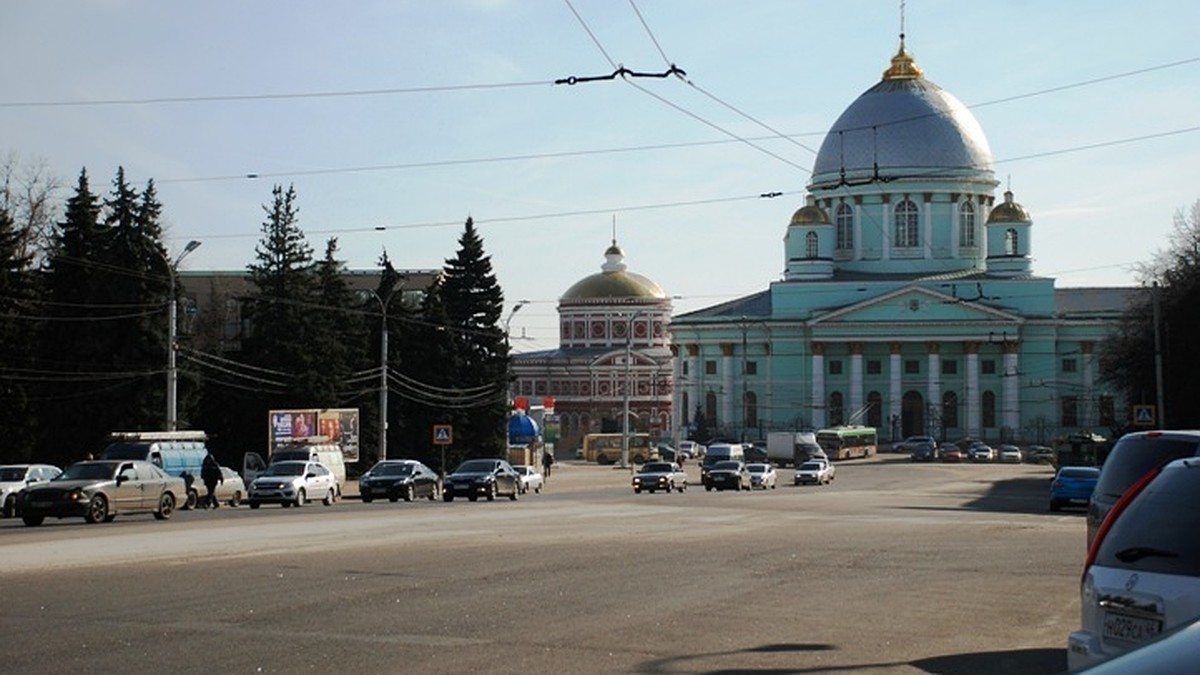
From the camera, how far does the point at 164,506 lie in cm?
3531

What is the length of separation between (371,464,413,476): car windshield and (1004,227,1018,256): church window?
83.8 metres

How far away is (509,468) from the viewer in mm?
52688

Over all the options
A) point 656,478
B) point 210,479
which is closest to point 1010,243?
point 656,478

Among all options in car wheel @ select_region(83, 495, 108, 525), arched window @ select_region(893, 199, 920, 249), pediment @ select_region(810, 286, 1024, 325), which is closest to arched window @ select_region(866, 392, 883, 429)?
pediment @ select_region(810, 286, 1024, 325)

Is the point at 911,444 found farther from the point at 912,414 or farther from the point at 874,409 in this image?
the point at 874,409

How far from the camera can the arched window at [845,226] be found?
5192 inches

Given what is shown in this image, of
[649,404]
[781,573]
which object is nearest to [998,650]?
[781,573]

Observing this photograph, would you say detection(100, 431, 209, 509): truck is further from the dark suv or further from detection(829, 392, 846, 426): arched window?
detection(829, 392, 846, 426): arched window

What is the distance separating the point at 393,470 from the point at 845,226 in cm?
8561

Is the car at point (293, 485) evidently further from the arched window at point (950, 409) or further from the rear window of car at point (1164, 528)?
the arched window at point (950, 409)

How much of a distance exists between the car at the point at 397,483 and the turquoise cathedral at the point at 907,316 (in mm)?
73011

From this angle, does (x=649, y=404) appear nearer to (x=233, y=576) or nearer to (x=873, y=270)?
(x=873, y=270)

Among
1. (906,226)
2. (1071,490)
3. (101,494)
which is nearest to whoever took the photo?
(101,494)

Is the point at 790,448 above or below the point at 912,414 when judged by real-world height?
below
